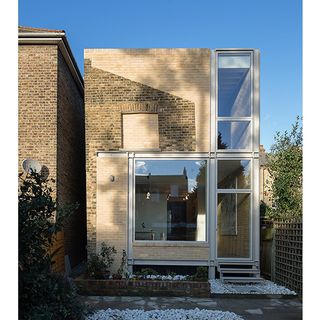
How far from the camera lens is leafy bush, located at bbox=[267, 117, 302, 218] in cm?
956

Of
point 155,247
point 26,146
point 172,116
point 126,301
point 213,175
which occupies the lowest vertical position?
point 126,301

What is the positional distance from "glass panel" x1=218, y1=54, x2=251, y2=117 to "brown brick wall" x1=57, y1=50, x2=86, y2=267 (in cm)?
460

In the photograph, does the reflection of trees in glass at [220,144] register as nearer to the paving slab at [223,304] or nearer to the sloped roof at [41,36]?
the paving slab at [223,304]

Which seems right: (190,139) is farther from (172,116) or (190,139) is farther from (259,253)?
(259,253)

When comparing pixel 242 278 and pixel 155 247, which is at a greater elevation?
pixel 155 247

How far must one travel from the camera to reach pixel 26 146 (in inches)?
371

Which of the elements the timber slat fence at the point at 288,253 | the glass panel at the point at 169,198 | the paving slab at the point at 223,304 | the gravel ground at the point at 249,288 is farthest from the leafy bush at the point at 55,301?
the timber slat fence at the point at 288,253

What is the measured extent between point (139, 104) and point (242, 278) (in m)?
5.40

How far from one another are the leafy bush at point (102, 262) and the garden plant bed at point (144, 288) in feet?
1.91

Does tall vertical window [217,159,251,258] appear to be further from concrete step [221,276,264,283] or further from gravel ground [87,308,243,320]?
gravel ground [87,308,243,320]

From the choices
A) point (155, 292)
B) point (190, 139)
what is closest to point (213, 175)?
point (190, 139)

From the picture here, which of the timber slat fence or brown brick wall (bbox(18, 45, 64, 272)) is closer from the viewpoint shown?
the timber slat fence

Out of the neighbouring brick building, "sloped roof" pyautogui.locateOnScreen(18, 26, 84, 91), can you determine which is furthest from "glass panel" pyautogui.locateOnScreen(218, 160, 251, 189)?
"sloped roof" pyautogui.locateOnScreen(18, 26, 84, 91)
